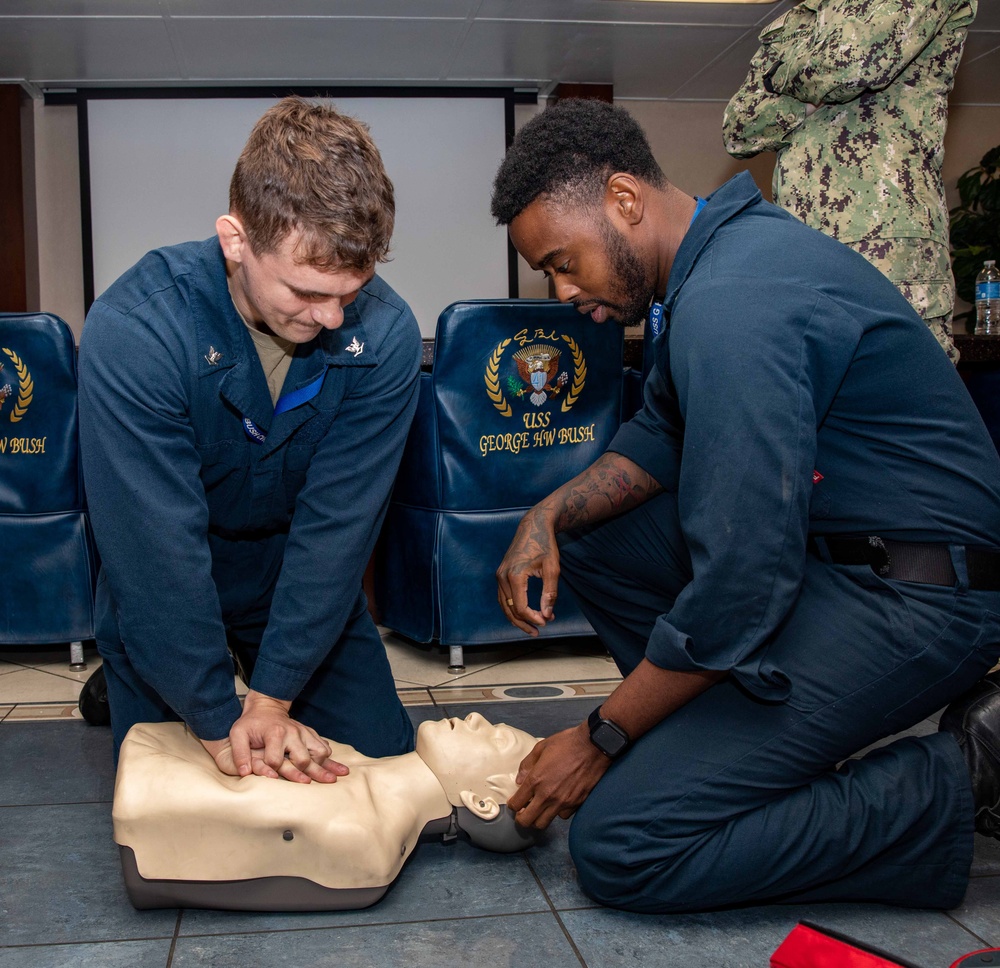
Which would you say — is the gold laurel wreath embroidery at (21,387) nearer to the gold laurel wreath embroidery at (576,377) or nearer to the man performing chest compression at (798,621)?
the gold laurel wreath embroidery at (576,377)

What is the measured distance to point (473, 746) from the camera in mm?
1431

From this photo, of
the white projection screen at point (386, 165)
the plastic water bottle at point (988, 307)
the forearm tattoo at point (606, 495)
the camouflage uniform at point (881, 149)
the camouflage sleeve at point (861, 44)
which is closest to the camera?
the forearm tattoo at point (606, 495)

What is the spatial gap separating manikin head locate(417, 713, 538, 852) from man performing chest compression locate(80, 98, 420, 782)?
17 cm

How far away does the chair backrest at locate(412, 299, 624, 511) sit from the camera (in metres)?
2.40

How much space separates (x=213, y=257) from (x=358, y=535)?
0.45 meters

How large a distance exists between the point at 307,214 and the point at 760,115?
1.65 m

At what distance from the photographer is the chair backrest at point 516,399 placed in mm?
2398

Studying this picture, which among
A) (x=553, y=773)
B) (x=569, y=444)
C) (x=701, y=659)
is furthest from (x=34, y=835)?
(x=569, y=444)

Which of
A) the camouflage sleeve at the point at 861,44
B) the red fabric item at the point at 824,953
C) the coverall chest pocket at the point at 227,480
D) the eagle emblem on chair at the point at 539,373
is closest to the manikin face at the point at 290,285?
the coverall chest pocket at the point at 227,480

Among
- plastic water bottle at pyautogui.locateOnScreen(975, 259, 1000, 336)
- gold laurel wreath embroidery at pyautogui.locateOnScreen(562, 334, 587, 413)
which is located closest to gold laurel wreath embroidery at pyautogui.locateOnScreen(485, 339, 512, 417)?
gold laurel wreath embroidery at pyautogui.locateOnScreen(562, 334, 587, 413)

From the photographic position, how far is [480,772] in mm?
1415

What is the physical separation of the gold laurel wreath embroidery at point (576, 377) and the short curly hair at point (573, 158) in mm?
1038

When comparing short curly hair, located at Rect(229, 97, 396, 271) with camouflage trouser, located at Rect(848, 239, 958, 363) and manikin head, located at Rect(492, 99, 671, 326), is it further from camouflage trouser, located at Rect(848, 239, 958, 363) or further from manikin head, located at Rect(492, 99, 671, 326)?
camouflage trouser, located at Rect(848, 239, 958, 363)

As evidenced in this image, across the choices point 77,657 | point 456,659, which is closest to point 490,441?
point 456,659
